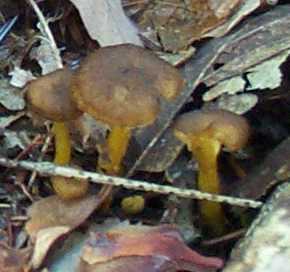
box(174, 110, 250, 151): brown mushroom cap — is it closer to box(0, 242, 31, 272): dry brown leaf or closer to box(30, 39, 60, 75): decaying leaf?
box(0, 242, 31, 272): dry brown leaf

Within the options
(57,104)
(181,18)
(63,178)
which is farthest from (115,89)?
(181,18)

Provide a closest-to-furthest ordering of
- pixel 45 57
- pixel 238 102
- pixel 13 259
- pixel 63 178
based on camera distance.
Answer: pixel 13 259, pixel 63 178, pixel 238 102, pixel 45 57

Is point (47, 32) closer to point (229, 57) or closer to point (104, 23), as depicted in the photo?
point (104, 23)

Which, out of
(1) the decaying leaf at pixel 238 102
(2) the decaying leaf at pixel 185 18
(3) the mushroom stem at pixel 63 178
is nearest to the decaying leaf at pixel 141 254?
(3) the mushroom stem at pixel 63 178

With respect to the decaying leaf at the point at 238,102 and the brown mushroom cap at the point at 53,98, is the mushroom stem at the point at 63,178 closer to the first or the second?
the brown mushroom cap at the point at 53,98

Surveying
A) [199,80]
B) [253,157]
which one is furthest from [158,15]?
[253,157]

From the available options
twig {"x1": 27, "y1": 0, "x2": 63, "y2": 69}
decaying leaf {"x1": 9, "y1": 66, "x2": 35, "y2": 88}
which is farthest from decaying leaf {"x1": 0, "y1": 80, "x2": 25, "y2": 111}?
twig {"x1": 27, "y1": 0, "x2": 63, "y2": 69}

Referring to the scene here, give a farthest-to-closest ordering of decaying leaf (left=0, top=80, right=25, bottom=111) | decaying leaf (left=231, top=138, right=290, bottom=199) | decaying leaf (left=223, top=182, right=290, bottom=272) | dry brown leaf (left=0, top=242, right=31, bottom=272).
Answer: decaying leaf (left=0, top=80, right=25, bottom=111)
decaying leaf (left=231, top=138, right=290, bottom=199)
dry brown leaf (left=0, top=242, right=31, bottom=272)
decaying leaf (left=223, top=182, right=290, bottom=272)
